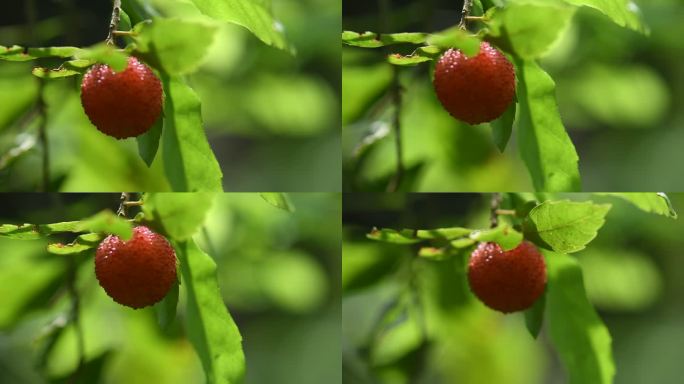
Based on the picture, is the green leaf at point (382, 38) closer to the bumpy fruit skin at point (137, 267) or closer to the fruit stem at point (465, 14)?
the fruit stem at point (465, 14)

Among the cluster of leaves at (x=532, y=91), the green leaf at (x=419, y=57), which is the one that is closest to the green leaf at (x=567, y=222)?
the cluster of leaves at (x=532, y=91)

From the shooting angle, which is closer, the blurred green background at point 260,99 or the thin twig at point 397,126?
the thin twig at point 397,126

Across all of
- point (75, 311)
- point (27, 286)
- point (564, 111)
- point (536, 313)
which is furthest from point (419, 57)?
point (564, 111)

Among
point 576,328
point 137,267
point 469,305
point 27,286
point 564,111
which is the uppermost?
point 137,267

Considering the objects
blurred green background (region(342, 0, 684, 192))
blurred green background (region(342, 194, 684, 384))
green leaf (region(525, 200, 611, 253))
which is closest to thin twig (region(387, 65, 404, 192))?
blurred green background (region(342, 0, 684, 192))

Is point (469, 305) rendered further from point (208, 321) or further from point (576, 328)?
point (208, 321)

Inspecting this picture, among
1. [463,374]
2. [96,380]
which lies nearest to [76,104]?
[96,380]

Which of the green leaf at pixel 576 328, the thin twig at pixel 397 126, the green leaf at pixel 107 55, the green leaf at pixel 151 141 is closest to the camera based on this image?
the green leaf at pixel 107 55

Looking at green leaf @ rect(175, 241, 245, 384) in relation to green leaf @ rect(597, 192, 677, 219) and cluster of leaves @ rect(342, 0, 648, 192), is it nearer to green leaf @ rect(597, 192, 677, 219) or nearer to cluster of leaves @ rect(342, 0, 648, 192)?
cluster of leaves @ rect(342, 0, 648, 192)
